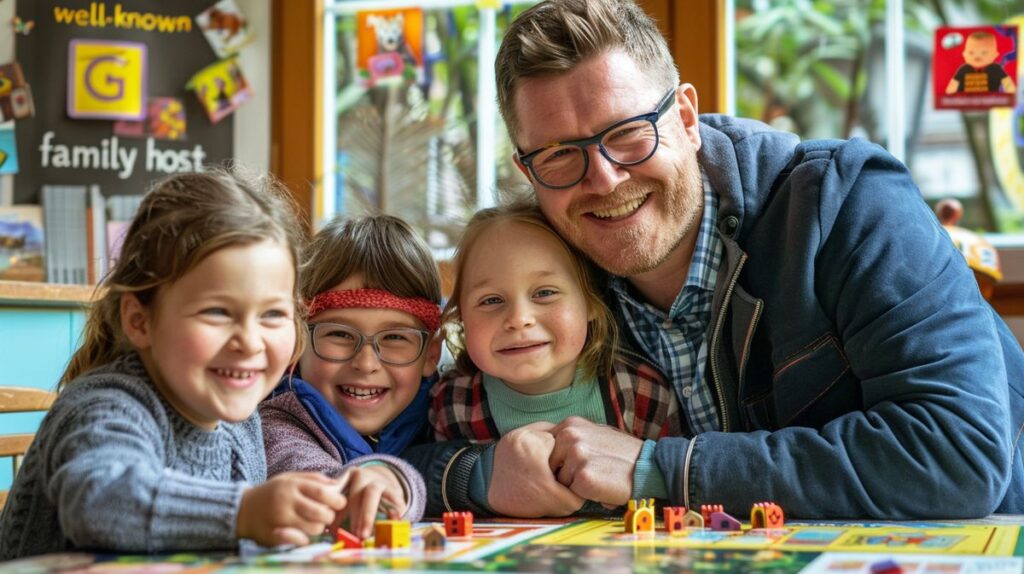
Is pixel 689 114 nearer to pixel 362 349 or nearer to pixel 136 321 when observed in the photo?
pixel 362 349

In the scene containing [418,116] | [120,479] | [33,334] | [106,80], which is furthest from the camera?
[418,116]

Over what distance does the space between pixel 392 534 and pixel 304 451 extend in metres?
0.44

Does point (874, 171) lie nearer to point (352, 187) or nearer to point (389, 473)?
point (389, 473)

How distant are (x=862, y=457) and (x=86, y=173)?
8.99 ft

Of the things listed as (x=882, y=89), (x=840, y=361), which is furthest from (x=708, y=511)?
(x=882, y=89)

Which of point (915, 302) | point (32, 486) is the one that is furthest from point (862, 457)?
point (32, 486)

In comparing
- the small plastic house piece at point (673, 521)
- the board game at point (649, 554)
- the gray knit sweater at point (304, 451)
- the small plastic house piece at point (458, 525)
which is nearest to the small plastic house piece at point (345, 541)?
the board game at point (649, 554)

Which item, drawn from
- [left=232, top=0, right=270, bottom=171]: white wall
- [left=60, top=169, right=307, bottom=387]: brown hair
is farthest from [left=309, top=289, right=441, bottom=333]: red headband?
[left=232, top=0, right=270, bottom=171]: white wall

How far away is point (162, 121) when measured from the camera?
3.53 m

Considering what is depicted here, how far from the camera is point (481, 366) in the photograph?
1.63m

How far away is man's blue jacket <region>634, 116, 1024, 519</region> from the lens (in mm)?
1335

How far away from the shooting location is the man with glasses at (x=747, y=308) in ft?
4.41

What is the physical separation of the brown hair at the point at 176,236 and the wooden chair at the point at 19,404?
34cm

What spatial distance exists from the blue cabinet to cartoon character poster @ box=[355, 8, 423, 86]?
126cm
